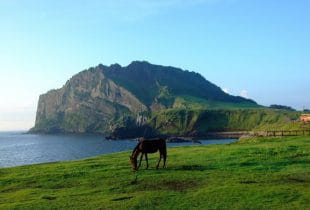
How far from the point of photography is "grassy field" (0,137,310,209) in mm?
23281

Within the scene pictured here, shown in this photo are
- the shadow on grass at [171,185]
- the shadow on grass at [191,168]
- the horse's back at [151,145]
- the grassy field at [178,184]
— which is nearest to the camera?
the grassy field at [178,184]

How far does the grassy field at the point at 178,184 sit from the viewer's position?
76.4 ft

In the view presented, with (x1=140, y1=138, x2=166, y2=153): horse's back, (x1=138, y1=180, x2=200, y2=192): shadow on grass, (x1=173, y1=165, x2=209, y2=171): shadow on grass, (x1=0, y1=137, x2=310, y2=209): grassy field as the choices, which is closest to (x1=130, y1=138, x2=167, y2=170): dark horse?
(x1=140, y1=138, x2=166, y2=153): horse's back

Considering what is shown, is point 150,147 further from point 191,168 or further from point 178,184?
Answer: point 178,184

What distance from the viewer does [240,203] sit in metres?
22.5

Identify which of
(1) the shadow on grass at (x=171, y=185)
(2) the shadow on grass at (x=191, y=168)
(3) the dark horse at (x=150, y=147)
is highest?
(3) the dark horse at (x=150, y=147)

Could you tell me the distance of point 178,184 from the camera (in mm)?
28016

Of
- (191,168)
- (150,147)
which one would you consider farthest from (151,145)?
(191,168)

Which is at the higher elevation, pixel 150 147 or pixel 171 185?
pixel 150 147

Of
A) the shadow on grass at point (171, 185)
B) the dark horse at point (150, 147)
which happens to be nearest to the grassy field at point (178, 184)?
the shadow on grass at point (171, 185)

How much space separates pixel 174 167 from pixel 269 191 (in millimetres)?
11435

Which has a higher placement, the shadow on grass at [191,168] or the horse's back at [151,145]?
the horse's back at [151,145]

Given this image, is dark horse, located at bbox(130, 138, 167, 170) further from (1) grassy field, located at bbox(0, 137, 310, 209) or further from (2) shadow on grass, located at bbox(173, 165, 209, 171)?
(2) shadow on grass, located at bbox(173, 165, 209, 171)

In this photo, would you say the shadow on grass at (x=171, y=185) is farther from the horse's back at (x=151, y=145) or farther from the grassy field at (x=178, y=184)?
the horse's back at (x=151, y=145)
